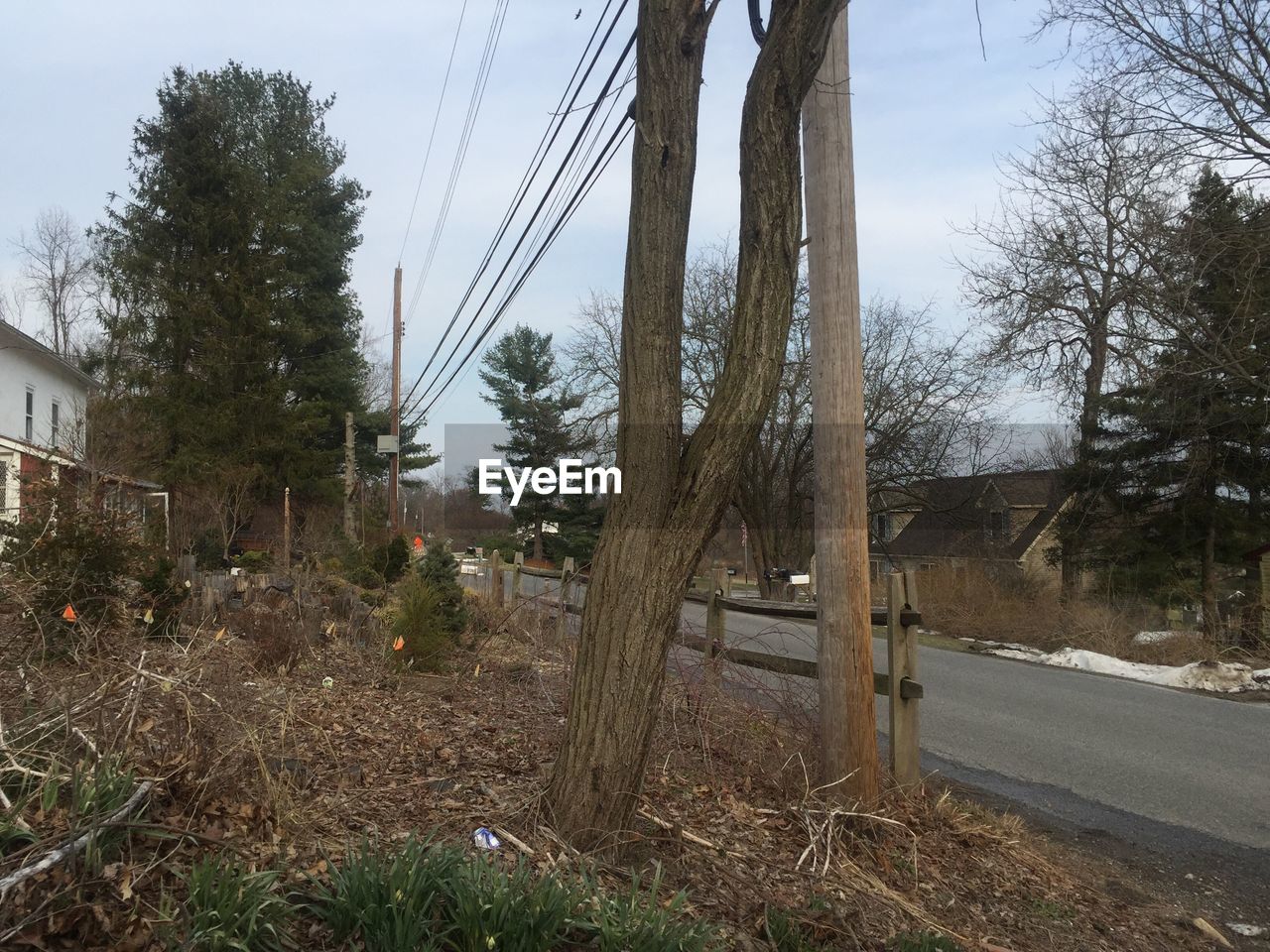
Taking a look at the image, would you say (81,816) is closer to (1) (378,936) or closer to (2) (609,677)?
(1) (378,936)

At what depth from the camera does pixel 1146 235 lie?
55.2 ft

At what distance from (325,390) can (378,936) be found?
3175cm

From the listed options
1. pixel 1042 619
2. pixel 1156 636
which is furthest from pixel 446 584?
pixel 1042 619

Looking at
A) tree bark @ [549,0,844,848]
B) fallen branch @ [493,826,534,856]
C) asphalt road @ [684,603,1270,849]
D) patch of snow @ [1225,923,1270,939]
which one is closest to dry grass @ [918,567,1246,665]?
asphalt road @ [684,603,1270,849]

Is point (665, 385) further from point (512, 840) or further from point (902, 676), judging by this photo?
point (902, 676)

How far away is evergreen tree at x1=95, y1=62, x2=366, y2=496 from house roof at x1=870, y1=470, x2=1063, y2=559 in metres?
19.5

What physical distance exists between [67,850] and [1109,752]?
306 inches

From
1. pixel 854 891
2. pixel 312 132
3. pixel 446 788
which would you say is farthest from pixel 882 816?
pixel 312 132

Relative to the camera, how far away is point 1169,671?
44.4 feet

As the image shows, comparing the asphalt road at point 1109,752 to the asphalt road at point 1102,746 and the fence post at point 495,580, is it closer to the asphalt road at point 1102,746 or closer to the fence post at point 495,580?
the asphalt road at point 1102,746

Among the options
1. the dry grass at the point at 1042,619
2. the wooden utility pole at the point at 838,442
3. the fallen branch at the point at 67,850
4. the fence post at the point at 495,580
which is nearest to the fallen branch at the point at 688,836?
the wooden utility pole at the point at 838,442

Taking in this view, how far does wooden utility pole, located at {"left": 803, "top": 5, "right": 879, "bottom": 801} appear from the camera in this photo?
17.9 feet

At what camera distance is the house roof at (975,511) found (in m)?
32.9

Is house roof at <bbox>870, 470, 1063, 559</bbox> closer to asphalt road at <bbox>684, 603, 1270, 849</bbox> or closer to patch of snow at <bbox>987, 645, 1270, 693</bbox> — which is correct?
patch of snow at <bbox>987, 645, 1270, 693</bbox>
